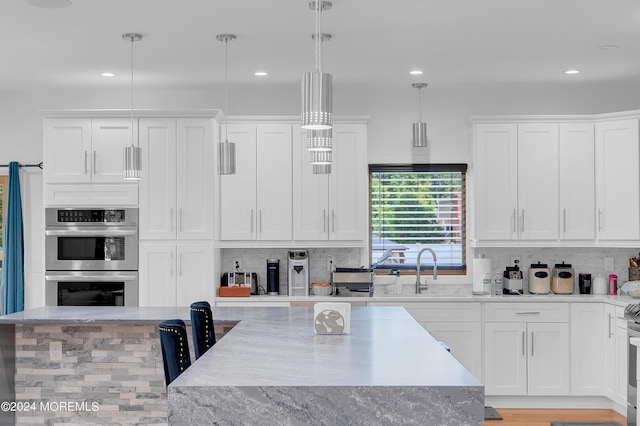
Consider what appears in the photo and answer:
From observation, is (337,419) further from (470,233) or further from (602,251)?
(602,251)

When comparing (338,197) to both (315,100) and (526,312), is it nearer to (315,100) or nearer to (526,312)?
(526,312)

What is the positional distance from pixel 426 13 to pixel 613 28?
1.32m

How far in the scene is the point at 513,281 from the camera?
6.57m

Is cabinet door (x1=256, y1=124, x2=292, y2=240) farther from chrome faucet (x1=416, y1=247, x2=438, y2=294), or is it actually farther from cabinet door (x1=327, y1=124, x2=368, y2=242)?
chrome faucet (x1=416, y1=247, x2=438, y2=294)

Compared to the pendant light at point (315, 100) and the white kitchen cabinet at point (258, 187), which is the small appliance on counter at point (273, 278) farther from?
the pendant light at point (315, 100)

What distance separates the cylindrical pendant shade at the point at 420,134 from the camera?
6734mm

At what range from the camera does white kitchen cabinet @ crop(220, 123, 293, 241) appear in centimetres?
650

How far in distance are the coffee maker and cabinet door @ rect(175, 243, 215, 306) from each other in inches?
29.0

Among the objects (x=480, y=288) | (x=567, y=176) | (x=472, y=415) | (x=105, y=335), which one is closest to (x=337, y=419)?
(x=472, y=415)

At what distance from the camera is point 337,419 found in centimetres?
249

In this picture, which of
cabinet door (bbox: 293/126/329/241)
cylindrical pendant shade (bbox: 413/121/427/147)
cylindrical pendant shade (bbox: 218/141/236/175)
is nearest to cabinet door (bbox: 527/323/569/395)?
cylindrical pendant shade (bbox: 413/121/427/147)

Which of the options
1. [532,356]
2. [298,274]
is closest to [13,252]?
[298,274]

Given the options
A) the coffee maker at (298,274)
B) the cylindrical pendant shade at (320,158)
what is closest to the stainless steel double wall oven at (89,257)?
the coffee maker at (298,274)

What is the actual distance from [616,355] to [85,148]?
4.82 m
